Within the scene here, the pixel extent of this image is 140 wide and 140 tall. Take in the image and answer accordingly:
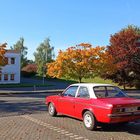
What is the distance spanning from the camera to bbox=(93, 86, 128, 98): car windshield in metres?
11.9

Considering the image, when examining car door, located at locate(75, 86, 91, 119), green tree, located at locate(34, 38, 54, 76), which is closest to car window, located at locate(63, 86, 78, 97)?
car door, located at locate(75, 86, 91, 119)

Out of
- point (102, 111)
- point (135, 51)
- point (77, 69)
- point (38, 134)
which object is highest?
point (135, 51)

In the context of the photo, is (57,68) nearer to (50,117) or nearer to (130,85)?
(130,85)

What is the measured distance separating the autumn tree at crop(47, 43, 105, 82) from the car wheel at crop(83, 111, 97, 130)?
22.4 meters

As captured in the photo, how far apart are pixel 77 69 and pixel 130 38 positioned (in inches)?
511

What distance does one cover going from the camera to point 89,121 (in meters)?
11.4

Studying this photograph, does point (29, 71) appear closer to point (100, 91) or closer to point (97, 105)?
point (100, 91)

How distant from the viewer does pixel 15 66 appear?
59.7 meters

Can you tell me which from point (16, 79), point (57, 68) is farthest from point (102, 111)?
point (16, 79)

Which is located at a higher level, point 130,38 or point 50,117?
point 130,38

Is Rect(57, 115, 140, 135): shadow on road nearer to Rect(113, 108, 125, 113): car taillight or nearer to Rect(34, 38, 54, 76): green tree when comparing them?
Rect(113, 108, 125, 113): car taillight

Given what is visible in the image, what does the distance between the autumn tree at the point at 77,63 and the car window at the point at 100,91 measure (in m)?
21.8

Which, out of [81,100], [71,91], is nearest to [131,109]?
[81,100]

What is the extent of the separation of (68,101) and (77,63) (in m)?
21.5
